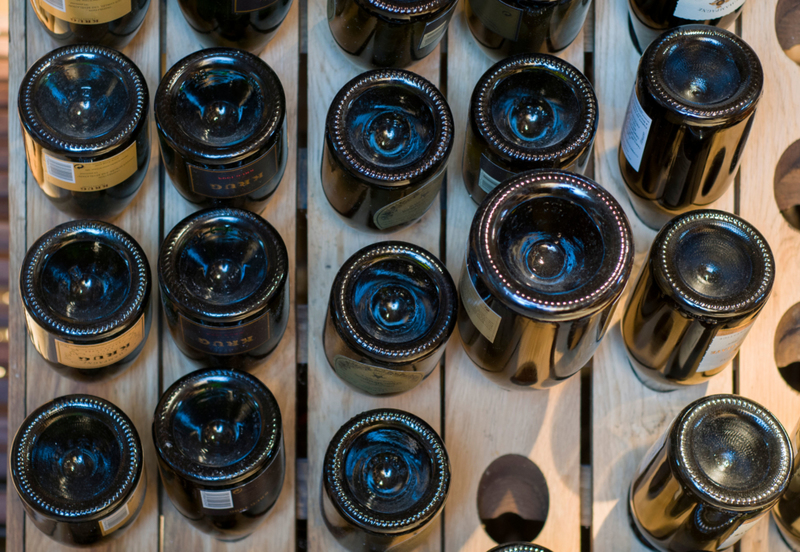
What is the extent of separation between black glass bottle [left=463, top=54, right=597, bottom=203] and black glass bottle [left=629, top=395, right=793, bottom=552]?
376mm

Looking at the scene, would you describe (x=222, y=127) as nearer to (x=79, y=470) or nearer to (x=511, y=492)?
(x=79, y=470)

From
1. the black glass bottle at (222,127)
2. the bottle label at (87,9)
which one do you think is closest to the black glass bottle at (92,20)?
the bottle label at (87,9)

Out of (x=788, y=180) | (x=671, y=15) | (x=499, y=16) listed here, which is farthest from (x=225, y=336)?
(x=788, y=180)

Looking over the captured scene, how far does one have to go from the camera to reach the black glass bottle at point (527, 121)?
1.09 meters

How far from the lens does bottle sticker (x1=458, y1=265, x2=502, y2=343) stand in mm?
997

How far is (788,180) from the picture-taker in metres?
1.32

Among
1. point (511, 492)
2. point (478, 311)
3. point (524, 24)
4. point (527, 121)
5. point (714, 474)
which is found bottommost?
point (511, 492)

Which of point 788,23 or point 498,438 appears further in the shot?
point 788,23

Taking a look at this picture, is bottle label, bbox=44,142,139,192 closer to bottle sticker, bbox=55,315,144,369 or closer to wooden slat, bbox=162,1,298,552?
wooden slat, bbox=162,1,298,552

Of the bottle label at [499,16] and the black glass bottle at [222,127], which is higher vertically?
the bottle label at [499,16]

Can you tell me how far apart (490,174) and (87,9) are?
59 cm

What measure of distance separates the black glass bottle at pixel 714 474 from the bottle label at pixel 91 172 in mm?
798

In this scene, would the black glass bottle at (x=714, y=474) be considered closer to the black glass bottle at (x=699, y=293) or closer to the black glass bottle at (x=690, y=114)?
the black glass bottle at (x=699, y=293)

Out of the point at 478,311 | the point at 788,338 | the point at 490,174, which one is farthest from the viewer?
the point at 788,338
